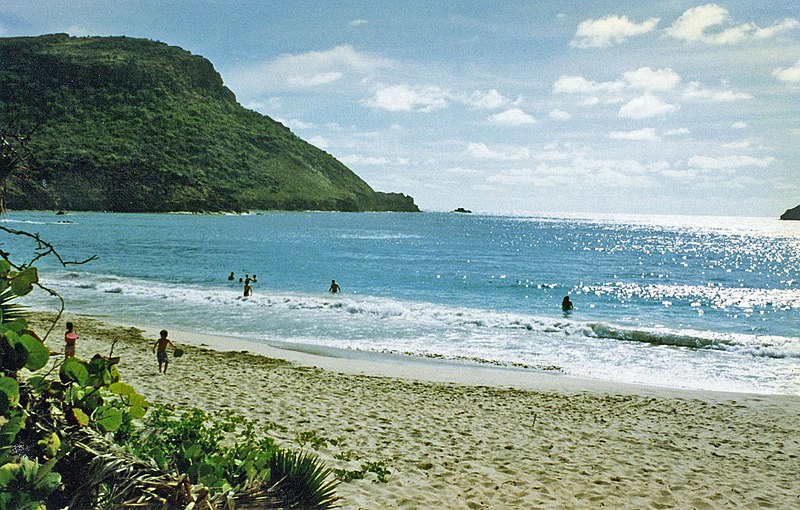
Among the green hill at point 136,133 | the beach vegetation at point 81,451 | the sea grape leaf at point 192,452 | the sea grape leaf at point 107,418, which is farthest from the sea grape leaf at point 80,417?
the green hill at point 136,133

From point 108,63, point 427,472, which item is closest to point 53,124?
point 108,63

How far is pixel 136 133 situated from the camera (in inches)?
5881

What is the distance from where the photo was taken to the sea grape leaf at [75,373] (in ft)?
11.6

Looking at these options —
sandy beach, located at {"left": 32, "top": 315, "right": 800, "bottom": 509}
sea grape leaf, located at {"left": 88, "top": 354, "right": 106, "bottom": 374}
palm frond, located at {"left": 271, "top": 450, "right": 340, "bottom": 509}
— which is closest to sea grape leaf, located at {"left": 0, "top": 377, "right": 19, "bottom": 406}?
sea grape leaf, located at {"left": 88, "top": 354, "right": 106, "bottom": 374}

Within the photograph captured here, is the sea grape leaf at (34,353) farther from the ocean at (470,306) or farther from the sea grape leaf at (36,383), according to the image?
the ocean at (470,306)

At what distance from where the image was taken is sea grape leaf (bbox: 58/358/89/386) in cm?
354

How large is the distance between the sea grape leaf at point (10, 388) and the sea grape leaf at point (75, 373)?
0.38 meters

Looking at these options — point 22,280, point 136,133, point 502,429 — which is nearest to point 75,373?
point 22,280

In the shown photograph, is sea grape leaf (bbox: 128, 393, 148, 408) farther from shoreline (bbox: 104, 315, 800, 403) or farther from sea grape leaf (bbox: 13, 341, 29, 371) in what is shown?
shoreline (bbox: 104, 315, 800, 403)

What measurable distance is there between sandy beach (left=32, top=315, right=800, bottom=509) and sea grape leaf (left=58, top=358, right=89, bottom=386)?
3954 millimetres

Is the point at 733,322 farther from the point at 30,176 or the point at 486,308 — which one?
the point at 30,176

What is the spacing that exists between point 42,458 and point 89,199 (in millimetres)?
144693

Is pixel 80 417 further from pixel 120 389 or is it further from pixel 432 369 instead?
pixel 432 369

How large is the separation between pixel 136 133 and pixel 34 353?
164 m
